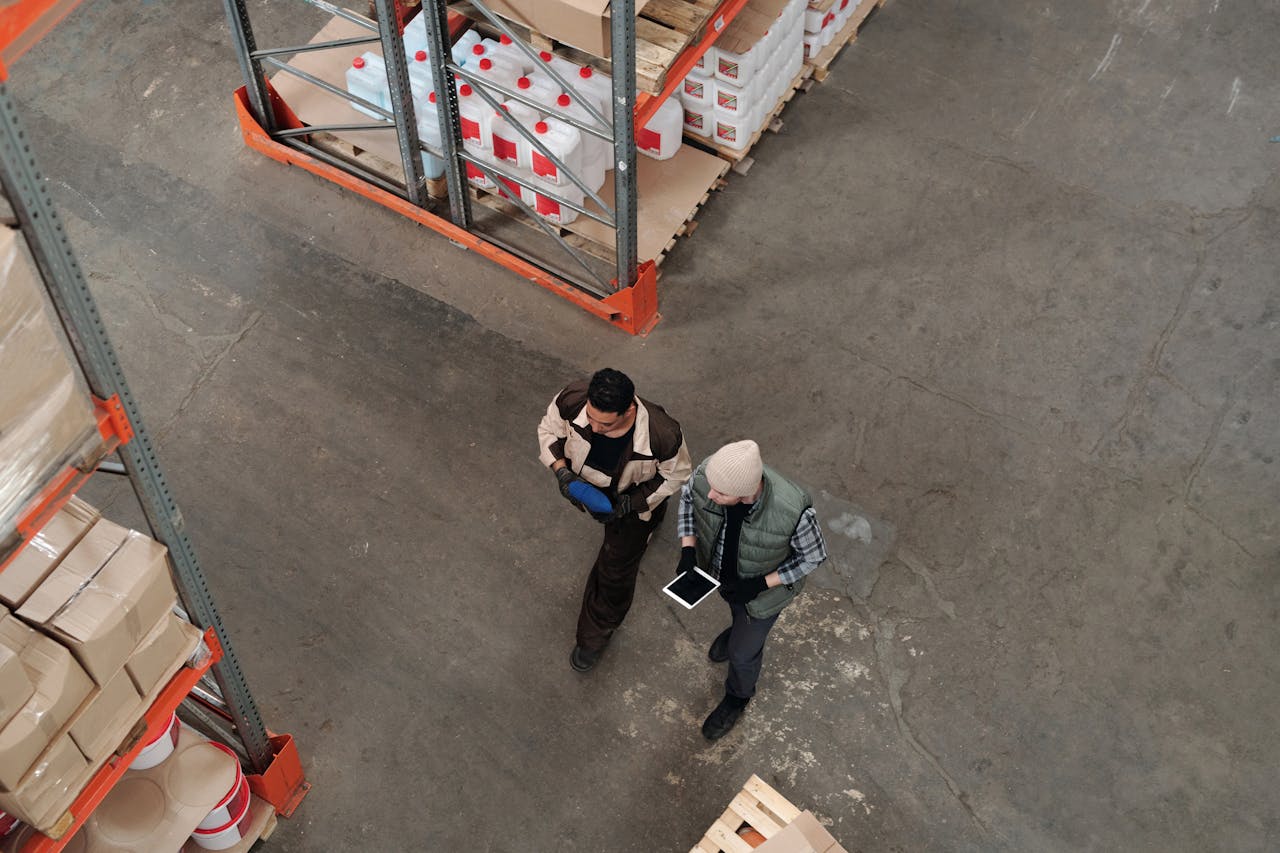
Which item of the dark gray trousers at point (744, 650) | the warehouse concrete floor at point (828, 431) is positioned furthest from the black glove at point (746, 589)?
the warehouse concrete floor at point (828, 431)

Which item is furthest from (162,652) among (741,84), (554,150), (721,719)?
(741,84)

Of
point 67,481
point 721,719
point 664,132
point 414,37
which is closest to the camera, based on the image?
point 67,481

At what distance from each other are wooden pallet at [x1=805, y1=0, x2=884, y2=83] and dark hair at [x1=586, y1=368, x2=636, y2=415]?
460 cm

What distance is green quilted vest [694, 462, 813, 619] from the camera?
5332mm

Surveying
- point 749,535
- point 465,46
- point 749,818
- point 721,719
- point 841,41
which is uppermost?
point 465,46

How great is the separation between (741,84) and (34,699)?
5.65 meters

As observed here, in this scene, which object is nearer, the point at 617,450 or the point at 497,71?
the point at 617,450

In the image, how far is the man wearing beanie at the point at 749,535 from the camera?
16.6 ft

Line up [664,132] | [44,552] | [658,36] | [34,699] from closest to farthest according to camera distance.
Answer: [34,699] < [44,552] < [658,36] < [664,132]

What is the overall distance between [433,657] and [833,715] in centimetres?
209

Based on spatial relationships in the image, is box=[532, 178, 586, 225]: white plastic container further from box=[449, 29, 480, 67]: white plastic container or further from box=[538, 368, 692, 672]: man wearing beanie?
box=[538, 368, 692, 672]: man wearing beanie

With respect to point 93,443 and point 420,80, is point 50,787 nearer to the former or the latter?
point 93,443

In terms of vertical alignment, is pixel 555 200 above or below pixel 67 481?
below

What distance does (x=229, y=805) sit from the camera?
5.63 meters
